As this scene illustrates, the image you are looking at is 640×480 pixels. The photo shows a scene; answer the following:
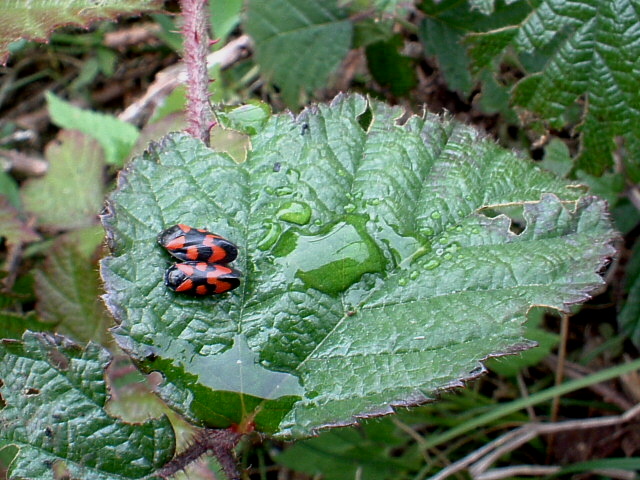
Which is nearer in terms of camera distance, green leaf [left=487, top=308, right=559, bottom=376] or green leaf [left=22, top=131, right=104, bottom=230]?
green leaf [left=487, top=308, right=559, bottom=376]

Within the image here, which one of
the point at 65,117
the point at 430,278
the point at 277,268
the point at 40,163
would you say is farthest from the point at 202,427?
the point at 40,163

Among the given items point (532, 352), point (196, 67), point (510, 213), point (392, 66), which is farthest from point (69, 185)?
point (532, 352)

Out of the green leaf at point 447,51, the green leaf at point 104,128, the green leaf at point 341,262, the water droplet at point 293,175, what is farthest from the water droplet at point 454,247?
the green leaf at point 104,128

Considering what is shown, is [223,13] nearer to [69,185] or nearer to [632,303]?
[69,185]

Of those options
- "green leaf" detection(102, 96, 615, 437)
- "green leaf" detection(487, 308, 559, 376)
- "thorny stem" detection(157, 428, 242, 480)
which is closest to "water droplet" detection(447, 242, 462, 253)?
"green leaf" detection(102, 96, 615, 437)

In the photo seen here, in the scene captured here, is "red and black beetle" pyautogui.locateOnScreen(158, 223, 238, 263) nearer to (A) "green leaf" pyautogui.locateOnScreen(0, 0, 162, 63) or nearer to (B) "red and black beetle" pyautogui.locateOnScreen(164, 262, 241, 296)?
(B) "red and black beetle" pyautogui.locateOnScreen(164, 262, 241, 296)

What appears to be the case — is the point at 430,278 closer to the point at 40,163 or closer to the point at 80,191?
the point at 80,191
